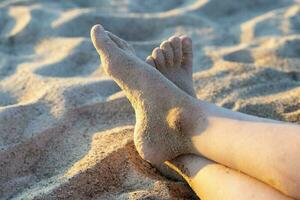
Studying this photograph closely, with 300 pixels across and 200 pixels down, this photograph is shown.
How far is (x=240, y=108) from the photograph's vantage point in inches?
79.3

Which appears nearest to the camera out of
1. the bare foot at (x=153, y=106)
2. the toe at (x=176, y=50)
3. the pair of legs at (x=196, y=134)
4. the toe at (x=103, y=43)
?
the pair of legs at (x=196, y=134)

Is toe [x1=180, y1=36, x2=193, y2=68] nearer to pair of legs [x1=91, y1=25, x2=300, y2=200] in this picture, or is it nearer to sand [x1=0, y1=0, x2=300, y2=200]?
pair of legs [x1=91, y1=25, x2=300, y2=200]

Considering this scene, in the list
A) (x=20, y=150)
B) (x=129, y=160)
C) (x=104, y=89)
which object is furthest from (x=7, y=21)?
(x=129, y=160)

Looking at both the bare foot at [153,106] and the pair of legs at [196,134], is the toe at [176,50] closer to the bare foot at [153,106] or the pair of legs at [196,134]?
the pair of legs at [196,134]

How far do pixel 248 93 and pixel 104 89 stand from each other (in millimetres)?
622

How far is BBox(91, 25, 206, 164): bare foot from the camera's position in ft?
5.34

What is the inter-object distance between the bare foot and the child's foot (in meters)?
0.11

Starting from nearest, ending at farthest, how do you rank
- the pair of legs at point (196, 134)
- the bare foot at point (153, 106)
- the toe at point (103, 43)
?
the pair of legs at point (196, 134) < the bare foot at point (153, 106) < the toe at point (103, 43)

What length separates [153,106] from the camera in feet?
5.54

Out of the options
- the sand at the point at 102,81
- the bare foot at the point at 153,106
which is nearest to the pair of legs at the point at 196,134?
the bare foot at the point at 153,106

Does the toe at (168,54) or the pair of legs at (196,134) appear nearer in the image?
the pair of legs at (196,134)

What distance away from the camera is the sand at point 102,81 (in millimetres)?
1630

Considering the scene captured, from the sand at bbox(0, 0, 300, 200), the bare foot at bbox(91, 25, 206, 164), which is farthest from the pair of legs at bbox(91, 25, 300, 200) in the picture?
the sand at bbox(0, 0, 300, 200)

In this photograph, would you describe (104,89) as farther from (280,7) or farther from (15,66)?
(280,7)
